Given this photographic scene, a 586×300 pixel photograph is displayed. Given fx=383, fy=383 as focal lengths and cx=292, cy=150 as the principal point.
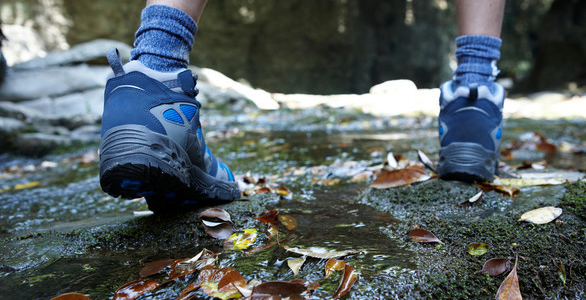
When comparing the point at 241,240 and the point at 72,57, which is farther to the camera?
the point at 72,57

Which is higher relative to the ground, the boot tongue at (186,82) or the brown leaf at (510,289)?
the boot tongue at (186,82)

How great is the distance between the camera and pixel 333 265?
70cm

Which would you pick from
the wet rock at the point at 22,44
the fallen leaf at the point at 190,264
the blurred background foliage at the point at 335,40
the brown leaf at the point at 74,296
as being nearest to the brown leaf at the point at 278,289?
the fallen leaf at the point at 190,264

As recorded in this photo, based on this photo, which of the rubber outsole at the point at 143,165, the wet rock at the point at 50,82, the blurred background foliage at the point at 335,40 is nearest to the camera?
the rubber outsole at the point at 143,165

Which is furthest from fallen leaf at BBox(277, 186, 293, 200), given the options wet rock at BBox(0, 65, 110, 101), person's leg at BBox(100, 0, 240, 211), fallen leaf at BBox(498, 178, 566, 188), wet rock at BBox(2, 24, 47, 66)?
wet rock at BBox(2, 24, 47, 66)

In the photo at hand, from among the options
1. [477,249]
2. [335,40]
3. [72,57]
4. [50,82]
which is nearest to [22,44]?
[72,57]

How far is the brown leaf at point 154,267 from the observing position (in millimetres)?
721

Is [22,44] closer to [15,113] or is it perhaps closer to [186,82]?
[15,113]

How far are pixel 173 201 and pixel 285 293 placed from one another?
515mm

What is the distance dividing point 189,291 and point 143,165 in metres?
0.31

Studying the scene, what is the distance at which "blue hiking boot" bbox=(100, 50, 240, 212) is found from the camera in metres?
0.84

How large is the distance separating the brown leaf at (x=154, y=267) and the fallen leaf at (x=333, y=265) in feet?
1.03

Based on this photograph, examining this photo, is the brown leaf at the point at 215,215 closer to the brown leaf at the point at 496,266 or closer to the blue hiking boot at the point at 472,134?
the brown leaf at the point at 496,266

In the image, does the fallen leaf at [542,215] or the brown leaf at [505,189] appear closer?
the fallen leaf at [542,215]
